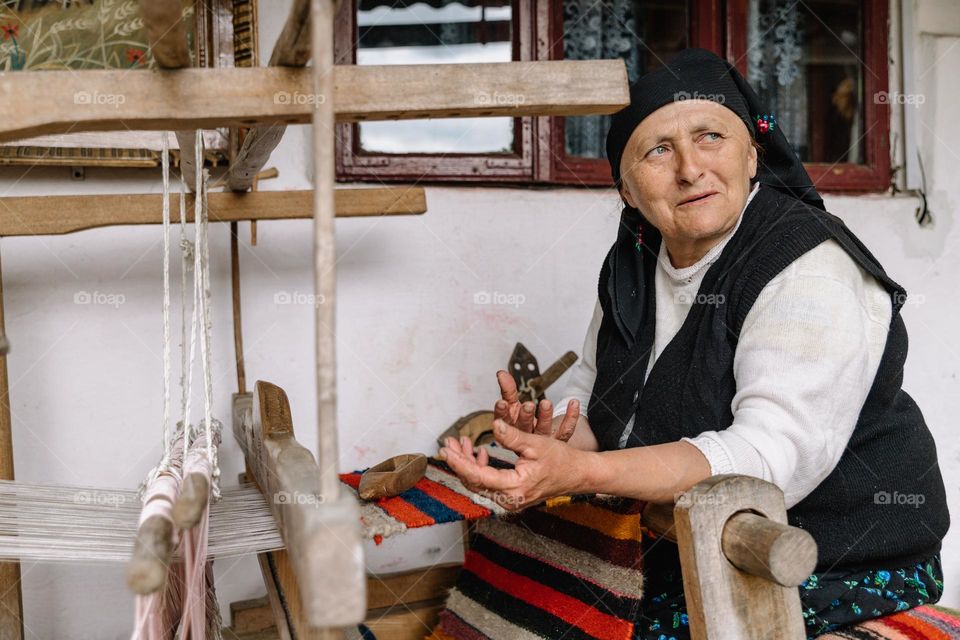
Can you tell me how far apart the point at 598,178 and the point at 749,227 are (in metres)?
0.92

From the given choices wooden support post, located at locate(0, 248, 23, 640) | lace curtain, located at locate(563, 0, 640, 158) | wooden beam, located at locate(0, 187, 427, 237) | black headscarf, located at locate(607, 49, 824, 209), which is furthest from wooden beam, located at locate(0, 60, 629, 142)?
lace curtain, located at locate(563, 0, 640, 158)

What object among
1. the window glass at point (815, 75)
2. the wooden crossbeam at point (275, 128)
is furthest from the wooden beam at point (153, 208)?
the window glass at point (815, 75)

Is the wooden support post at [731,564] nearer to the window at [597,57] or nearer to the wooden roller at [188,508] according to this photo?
the wooden roller at [188,508]

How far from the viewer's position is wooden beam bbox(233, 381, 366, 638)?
67cm

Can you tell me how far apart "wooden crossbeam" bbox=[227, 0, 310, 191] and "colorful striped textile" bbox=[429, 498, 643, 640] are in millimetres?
811

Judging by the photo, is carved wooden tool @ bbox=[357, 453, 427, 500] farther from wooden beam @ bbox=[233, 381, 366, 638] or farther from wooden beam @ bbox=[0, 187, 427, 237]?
wooden beam @ bbox=[0, 187, 427, 237]

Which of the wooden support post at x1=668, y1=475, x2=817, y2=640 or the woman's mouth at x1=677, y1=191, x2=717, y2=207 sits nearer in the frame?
the wooden support post at x1=668, y1=475, x2=817, y2=640

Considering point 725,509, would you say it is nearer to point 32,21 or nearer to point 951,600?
point 32,21

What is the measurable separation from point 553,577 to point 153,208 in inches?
42.4

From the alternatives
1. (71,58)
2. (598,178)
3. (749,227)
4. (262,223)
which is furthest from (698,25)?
(71,58)

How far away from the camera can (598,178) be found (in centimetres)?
237

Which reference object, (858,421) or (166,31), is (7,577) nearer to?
(166,31)

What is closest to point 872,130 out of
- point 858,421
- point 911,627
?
point 858,421

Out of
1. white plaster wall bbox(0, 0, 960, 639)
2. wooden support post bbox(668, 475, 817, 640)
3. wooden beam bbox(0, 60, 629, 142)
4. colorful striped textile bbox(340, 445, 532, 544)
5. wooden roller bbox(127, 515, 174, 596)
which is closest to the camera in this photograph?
wooden roller bbox(127, 515, 174, 596)
